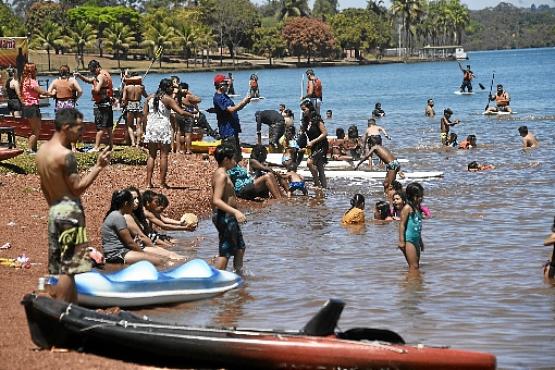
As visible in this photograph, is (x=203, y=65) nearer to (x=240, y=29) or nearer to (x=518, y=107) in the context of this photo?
(x=240, y=29)

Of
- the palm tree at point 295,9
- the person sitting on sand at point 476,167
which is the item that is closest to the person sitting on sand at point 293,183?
the person sitting on sand at point 476,167

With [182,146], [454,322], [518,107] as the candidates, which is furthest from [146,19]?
[454,322]

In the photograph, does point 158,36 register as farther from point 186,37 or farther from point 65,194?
point 65,194

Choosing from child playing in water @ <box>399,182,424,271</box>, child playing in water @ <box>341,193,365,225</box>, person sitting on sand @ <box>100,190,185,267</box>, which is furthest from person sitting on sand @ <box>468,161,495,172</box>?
person sitting on sand @ <box>100,190,185,267</box>

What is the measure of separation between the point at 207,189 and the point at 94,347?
10251 mm

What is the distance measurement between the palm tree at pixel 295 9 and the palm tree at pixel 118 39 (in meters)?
43.2

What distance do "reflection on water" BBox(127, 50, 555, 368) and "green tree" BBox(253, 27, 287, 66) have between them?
11864 cm

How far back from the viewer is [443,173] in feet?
72.9

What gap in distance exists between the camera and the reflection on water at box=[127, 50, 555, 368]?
31.3 ft

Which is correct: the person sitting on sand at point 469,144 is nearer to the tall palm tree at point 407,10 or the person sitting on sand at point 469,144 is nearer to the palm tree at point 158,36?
the palm tree at point 158,36

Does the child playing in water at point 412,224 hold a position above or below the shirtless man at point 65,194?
below

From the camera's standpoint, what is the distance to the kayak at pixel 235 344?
7188mm

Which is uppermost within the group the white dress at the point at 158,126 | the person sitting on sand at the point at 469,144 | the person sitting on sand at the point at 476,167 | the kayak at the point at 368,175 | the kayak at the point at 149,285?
the white dress at the point at 158,126

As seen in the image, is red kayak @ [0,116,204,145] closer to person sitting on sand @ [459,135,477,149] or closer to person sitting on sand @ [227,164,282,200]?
person sitting on sand @ [227,164,282,200]
